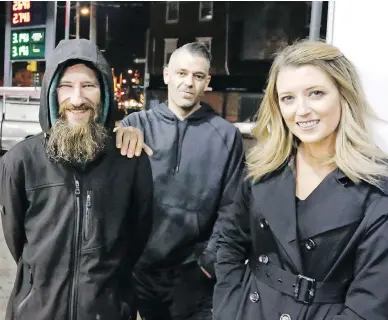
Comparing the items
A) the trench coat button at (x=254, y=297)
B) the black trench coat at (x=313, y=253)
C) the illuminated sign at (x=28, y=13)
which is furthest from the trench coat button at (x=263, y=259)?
the illuminated sign at (x=28, y=13)

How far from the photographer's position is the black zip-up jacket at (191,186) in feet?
6.95

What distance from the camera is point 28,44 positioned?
2881mm

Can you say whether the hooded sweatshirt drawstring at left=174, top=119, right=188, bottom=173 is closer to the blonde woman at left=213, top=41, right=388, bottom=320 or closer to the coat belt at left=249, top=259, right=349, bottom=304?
the blonde woman at left=213, top=41, right=388, bottom=320

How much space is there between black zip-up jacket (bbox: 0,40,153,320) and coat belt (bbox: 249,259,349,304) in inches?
24.3

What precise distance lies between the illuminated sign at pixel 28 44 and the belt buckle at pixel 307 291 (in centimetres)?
219

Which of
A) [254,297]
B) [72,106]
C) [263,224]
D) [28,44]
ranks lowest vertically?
[254,297]

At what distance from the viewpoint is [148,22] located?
278cm

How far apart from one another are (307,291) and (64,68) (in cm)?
112

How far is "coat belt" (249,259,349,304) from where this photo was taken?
1.25 m

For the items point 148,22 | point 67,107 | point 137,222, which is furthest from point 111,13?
point 137,222

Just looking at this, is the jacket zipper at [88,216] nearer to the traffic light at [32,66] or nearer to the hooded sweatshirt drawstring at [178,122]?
the hooded sweatshirt drawstring at [178,122]

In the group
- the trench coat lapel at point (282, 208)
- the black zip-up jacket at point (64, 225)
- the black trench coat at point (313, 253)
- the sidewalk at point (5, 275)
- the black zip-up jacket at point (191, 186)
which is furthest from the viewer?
the sidewalk at point (5, 275)

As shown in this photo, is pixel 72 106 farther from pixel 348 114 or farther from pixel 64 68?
pixel 348 114

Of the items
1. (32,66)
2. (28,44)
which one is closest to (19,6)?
(28,44)
